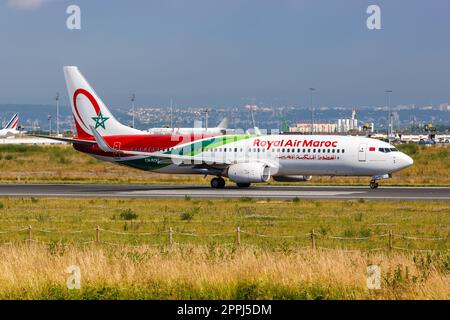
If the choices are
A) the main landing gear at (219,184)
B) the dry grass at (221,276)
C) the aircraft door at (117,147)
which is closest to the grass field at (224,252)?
the dry grass at (221,276)

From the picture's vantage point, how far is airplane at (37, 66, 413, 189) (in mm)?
66625

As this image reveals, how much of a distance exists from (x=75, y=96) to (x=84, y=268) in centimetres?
4762

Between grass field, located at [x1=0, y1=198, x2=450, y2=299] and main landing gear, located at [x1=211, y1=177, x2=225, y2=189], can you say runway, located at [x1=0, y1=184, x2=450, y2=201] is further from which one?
Result: grass field, located at [x1=0, y1=198, x2=450, y2=299]

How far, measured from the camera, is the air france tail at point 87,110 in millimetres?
72625

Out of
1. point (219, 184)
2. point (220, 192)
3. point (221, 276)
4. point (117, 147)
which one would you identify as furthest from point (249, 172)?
point (221, 276)

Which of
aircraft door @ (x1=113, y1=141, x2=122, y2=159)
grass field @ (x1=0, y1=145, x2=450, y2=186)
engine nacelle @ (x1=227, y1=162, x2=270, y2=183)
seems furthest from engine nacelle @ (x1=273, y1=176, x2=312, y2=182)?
aircraft door @ (x1=113, y1=141, x2=122, y2=159)

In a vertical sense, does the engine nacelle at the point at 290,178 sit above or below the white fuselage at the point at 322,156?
below

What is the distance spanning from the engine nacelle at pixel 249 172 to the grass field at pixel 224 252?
1344 cm

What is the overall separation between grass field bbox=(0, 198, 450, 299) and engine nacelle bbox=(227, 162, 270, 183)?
529 inches

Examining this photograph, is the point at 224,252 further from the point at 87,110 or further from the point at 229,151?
the point at 87,110

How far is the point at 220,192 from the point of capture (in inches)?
2594

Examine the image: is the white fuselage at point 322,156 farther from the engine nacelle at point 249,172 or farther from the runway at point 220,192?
the runway at point 220,192
